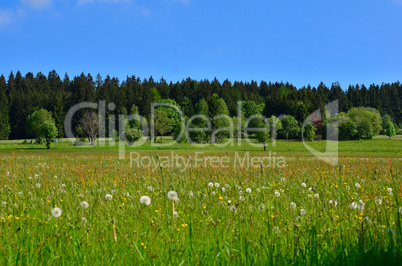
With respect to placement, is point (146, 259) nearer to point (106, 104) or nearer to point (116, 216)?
point (116, 216)

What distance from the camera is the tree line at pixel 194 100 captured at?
89812 millimetres

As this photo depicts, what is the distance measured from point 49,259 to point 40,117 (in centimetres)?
9411

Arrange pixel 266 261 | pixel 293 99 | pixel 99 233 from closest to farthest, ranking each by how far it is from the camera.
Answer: pixel 266 261 < pixel 99 233 < pixel 293 99

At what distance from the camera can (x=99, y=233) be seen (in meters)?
3.32

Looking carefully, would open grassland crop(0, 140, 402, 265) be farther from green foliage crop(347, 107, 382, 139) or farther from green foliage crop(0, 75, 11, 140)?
green foliage crop(0, 75, 11, 140)

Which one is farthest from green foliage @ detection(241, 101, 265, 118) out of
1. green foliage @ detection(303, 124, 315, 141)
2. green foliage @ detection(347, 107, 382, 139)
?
green foliage @ detection(347, 107, 382, 139)

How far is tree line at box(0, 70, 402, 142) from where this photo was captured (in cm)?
8981

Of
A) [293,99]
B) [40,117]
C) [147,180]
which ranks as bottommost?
[147,180]

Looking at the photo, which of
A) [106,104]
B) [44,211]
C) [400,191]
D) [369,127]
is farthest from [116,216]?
[106,104]

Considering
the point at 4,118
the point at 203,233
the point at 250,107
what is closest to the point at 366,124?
the point at 250,107

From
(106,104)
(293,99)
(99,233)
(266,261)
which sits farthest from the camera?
(293,99)

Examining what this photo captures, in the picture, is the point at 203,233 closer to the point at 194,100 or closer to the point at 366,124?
the point at 366,124

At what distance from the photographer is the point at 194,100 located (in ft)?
415

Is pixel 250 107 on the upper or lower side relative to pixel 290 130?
upper
